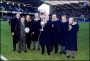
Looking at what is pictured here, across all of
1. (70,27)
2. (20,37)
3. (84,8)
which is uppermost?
(70,27)

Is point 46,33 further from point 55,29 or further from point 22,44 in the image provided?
point 22,44

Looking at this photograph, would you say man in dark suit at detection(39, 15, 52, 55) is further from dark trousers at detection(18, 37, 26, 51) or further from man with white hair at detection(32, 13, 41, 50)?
man with white hair at detection(32, 13, 41, 50)

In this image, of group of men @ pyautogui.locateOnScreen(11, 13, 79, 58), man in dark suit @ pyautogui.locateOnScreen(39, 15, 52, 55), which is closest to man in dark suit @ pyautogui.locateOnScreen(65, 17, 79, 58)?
group of men @ pyautogui.locateOnScreen(11, 13, 79, 58)

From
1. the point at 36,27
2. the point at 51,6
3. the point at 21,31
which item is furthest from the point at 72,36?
the point at 51,6

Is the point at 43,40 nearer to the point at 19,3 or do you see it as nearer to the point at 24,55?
the point at 24,55

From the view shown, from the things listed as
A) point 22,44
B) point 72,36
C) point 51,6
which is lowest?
point 51,6

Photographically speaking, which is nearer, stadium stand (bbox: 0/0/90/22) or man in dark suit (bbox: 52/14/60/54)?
man in dark suit (bbox: 52/14/60/54)

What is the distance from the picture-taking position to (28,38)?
458 inches

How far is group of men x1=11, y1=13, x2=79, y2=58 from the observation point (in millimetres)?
10062

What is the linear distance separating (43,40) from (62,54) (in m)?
1.17

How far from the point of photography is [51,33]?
10.7m

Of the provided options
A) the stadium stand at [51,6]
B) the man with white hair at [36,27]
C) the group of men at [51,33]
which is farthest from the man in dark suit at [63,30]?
the stadium stand at [51,6]

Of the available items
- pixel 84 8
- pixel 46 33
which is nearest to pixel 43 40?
pixel 46 33

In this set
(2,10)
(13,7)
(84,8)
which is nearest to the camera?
(2,10)
